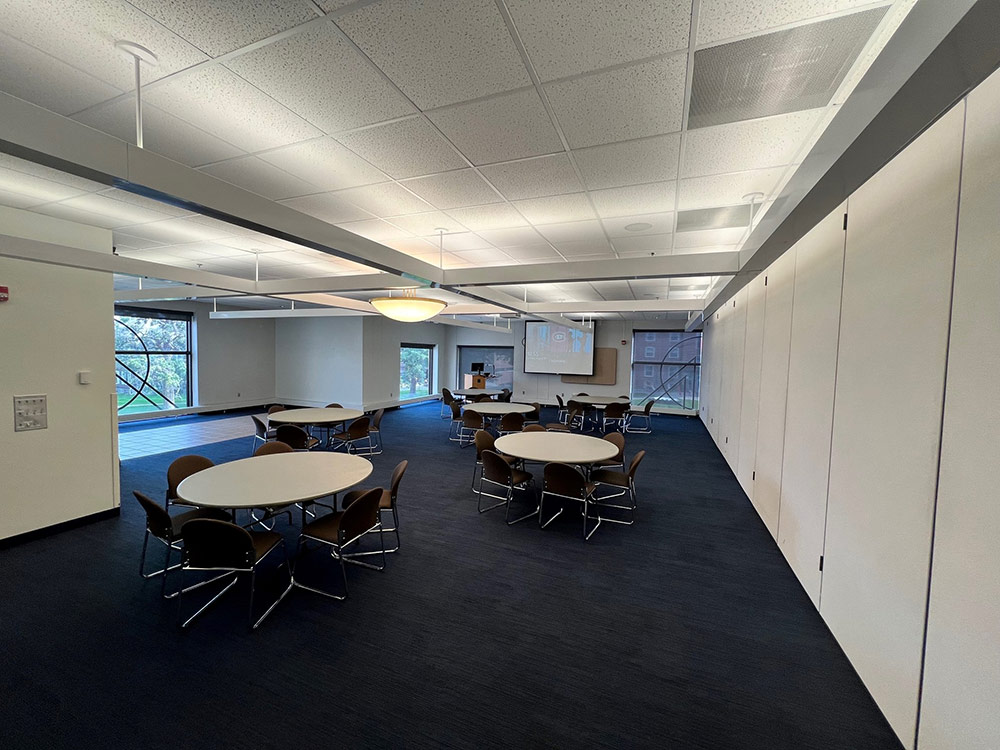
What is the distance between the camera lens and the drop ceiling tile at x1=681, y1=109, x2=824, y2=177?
207 centimetres

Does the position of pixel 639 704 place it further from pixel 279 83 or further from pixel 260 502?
pixel 279 83

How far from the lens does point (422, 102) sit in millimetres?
1929

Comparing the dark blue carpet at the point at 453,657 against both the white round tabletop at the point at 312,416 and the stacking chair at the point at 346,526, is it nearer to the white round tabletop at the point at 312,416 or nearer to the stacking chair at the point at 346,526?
the stacking chair at the point at 346,526

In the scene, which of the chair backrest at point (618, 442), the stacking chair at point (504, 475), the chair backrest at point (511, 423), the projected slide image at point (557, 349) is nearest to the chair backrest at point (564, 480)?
the stacking chair at point (504, 475)

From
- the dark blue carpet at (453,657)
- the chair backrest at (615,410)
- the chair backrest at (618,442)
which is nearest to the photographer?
the dark blue carpet at (453,657)

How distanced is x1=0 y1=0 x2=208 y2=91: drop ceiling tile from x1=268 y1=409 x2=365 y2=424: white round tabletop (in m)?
4.60

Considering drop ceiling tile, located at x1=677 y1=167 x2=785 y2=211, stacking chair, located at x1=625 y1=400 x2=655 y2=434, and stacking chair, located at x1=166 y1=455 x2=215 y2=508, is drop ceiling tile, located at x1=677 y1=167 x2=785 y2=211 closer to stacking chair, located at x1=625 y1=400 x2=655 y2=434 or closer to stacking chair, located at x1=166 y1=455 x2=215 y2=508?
stacking chair, located at x1=166 y1=455 x2=215 y2=508

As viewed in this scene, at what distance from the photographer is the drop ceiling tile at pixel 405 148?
2180 millimetres

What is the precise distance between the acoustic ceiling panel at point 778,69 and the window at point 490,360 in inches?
508

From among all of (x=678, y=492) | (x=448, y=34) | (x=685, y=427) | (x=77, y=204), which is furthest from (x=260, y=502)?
(x=685, y=427)

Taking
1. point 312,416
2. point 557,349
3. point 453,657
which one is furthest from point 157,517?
point 557,349

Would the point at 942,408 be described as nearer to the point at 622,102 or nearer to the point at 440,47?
the point at 622,102

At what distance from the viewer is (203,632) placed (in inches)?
95.4

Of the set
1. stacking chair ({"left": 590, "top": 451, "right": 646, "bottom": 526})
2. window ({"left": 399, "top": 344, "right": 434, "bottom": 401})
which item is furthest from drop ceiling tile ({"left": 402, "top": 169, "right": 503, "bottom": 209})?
window ({"left": 399, "top": 344, "right": 434, "bottom": 401})
